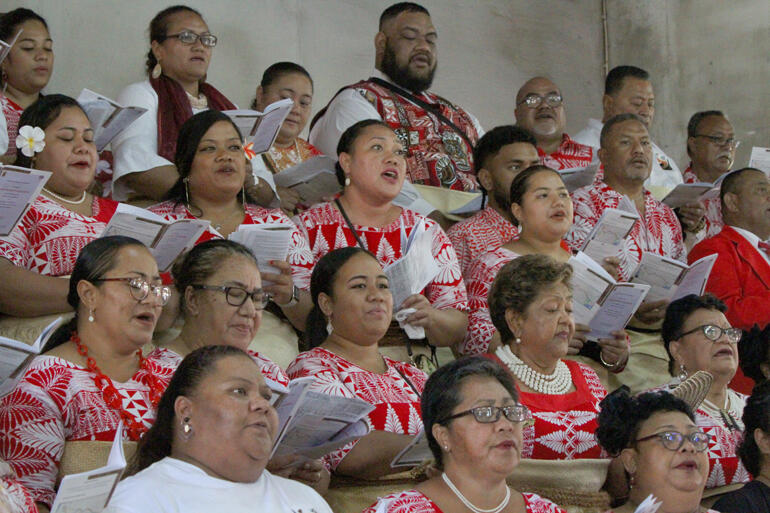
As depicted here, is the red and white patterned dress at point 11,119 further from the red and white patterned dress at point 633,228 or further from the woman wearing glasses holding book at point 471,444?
the red and white patterned dress at point 633,228

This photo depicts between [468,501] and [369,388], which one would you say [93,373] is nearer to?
[369,388]

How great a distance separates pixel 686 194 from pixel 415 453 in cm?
300

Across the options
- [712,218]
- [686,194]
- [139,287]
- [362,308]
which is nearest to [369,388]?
[362,308]

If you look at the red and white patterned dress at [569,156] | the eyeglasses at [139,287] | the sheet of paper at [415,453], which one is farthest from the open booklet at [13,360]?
the red and white patterned dress at [569,156]

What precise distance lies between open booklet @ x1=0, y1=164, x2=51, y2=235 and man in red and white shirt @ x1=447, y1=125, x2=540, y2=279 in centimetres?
184

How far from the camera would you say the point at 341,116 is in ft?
17.7

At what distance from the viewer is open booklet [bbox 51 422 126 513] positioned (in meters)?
2.20

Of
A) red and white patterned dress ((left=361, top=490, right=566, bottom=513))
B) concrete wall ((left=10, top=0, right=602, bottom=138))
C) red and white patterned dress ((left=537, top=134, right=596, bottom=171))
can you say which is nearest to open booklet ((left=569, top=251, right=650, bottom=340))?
red and white patterned dress ((left=361, top=490, right=566, bottom=513))

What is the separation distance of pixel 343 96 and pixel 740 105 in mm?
3223

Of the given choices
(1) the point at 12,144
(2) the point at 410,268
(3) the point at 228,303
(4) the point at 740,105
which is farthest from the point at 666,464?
(4) the point at 740,105

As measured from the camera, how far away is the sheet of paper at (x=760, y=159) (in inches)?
237

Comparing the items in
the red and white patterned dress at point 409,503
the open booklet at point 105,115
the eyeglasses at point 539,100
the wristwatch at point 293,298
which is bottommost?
the red and white patterned dress at point 409,503

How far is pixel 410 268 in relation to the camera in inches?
154

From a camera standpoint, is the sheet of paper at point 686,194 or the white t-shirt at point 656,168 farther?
the white t-shirt at point 656,168
